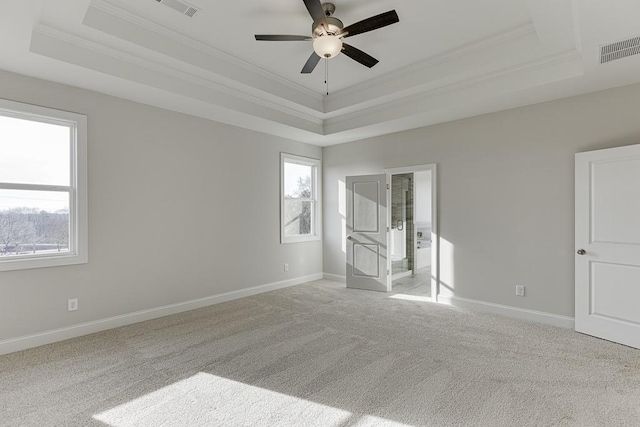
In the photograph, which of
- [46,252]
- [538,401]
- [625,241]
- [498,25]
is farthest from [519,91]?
[46,252]

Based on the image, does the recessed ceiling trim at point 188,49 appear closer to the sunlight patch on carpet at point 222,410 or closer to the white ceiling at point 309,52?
the white ceiling at point 309,52

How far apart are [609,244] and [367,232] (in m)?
3.18

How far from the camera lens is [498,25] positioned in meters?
3.17

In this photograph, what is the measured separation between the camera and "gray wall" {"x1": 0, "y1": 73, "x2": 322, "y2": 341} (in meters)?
3.33

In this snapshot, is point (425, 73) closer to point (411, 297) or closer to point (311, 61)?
point (311, 61)

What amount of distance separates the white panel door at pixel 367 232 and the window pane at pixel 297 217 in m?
0.86

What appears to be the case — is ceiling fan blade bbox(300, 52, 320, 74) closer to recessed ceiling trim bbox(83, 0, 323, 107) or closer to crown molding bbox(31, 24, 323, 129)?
recessed ceiling trim bbox(83, 0, 323, 107)

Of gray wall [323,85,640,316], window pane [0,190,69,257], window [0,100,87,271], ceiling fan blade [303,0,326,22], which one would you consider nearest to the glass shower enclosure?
gray wall [323,85,640,316]

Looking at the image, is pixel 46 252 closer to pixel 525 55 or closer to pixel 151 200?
pixel 151 200

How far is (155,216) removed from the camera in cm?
414

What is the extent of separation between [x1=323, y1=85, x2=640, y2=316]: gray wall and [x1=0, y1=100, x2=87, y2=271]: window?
14.5 ft

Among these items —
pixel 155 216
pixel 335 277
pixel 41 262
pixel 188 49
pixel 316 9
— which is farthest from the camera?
pixel 335 277

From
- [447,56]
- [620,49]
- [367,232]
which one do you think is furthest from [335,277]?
[620,49]

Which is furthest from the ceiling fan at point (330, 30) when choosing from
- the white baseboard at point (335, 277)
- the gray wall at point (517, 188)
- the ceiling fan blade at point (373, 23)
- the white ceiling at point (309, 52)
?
the white baseboard at point (335, 277)
